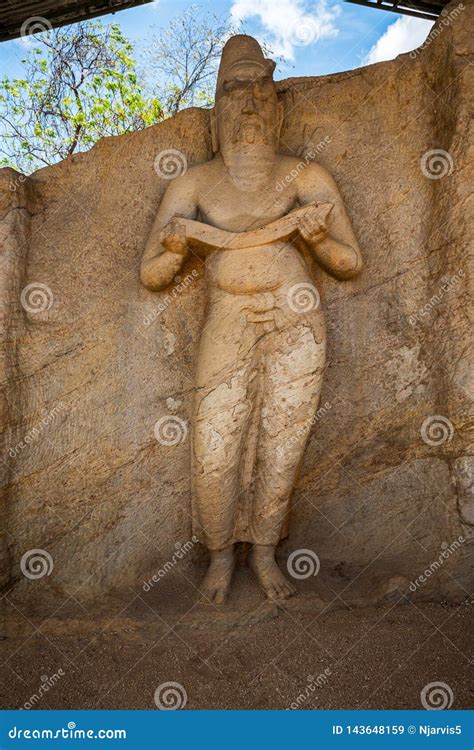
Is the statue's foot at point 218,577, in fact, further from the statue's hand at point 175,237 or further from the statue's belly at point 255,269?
the statue's hand at point 175,237

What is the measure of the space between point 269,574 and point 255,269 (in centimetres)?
181

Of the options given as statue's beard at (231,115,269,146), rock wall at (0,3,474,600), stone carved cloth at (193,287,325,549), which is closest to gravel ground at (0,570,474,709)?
rock wall at (0,3,474,600)

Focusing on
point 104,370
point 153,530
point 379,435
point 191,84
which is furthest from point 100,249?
point 191,84

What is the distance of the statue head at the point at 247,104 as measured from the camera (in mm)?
4695

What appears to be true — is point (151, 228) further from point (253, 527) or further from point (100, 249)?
point (253, 527)

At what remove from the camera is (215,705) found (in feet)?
11.8

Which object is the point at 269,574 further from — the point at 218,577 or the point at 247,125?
the point at 247,125

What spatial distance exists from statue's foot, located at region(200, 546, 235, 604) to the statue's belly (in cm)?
159

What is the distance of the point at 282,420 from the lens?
4.44m

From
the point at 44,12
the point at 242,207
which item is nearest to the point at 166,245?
the point at 242,207

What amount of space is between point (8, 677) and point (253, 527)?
5.17ft

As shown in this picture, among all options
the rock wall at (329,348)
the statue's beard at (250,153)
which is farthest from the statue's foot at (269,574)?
the statue's beard at (250,153)

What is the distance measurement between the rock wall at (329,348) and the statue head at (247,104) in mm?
311

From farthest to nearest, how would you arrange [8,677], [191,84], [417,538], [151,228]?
1. [191,84]
2. [151,228]
3. [417,538]
4. [8,677]
